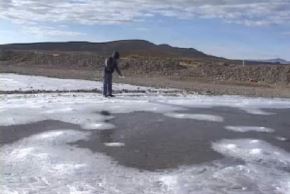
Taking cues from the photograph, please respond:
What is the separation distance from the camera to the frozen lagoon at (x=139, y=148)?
27.3 ft

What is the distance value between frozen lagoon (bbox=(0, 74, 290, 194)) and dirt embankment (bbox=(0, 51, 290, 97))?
14.6 meters

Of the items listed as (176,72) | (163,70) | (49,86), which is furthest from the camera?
(163,70)

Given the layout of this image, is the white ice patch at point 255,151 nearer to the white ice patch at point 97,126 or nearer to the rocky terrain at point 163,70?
the white ice patch at point 97,126

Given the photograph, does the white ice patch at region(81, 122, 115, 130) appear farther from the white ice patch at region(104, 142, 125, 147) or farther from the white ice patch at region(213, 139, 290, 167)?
the white ice patch at region(213, 139, 290, 167)

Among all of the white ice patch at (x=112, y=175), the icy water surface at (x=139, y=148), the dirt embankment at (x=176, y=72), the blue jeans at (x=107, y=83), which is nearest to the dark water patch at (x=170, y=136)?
the icy water surface at (x=139, y=148)

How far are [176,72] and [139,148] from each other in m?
37.7

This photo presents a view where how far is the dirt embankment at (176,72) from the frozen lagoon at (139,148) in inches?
577

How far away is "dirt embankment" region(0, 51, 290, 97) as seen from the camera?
115ft

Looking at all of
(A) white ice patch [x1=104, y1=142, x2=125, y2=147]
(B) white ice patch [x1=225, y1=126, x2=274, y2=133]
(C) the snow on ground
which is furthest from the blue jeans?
(A) white ice patch [x1=104, y1=142, x2=125, y2=147]

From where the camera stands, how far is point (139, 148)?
10.9 metres

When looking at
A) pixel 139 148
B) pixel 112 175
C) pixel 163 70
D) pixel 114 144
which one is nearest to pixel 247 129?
pixel 139 148

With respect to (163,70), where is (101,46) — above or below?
above

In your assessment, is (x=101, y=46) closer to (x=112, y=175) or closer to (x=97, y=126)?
(x=97, y=126)

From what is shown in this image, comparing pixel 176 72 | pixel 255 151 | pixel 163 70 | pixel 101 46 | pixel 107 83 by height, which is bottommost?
pixel 255 151
